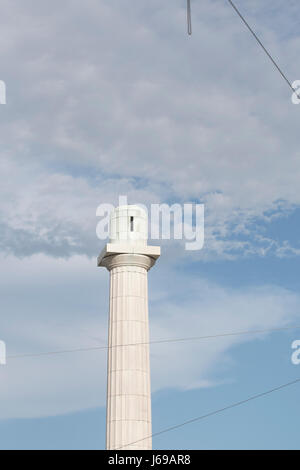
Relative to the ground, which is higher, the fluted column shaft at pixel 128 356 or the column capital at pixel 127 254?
the column capital at pixel 127 254

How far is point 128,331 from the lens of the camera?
4744 centimetres

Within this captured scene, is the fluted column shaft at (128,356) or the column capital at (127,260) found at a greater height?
the column capital at (127,260)

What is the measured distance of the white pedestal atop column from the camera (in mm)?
45938

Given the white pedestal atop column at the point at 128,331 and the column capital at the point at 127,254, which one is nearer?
the white pedestal atop column at the point at 128,331

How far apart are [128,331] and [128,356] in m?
1.53

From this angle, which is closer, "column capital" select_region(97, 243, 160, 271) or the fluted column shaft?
the fluted column shaft

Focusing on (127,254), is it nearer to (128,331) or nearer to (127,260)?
(127,260)

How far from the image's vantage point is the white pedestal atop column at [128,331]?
45938mm

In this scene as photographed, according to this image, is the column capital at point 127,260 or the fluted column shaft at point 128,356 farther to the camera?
the column capital at point 127,260

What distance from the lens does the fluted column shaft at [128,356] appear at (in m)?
45.8

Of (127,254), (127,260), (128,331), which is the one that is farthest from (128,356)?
(127,254)
